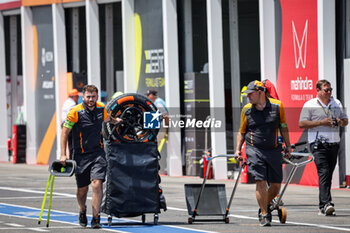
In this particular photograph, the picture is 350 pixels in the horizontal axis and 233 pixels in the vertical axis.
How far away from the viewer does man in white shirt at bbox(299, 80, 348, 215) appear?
45.3 ft

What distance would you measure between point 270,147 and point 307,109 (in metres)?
2.09

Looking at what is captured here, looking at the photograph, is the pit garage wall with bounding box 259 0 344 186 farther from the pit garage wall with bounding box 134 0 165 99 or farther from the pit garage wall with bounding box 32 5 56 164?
the pit garage wall with bounding box 32 5 56 164

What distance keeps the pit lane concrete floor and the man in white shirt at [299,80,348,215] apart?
712mm

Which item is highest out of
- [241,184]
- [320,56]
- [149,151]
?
[320,56]

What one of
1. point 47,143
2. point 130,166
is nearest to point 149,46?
point 47,143

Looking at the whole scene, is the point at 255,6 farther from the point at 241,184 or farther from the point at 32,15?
the point at 32,15

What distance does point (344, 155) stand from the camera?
18766mm

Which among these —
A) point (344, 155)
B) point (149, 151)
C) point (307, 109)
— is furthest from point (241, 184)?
point (149, 151)

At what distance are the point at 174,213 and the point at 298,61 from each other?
6477mm

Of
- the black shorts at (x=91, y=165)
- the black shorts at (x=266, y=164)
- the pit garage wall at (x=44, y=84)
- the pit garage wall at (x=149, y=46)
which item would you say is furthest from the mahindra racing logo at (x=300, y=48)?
the pit garage wall at (x=44, y=84)

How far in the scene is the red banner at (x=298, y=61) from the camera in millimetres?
18953

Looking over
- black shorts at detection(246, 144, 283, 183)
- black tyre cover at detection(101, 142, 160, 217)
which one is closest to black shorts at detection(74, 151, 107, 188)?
black tyre cover at detection(101, 142, 160, 217)

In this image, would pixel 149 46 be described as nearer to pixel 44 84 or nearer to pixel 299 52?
pixel 44 84

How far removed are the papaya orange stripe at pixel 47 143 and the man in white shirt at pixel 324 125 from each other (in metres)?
15.0
